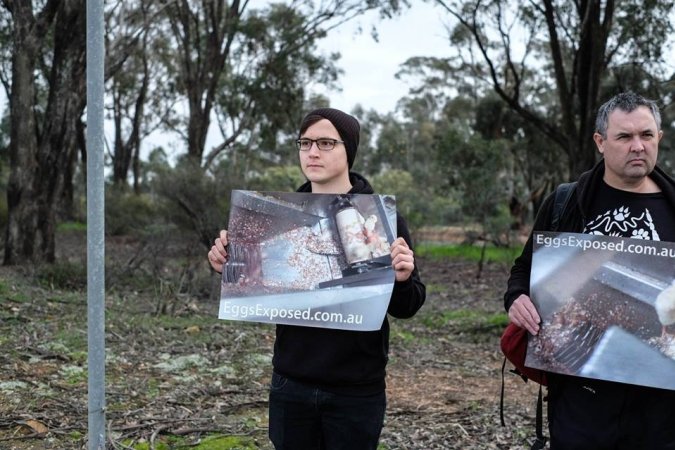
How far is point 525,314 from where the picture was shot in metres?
2.27

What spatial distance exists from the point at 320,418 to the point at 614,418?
2.93 ft

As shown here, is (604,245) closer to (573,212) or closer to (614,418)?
(573,212)

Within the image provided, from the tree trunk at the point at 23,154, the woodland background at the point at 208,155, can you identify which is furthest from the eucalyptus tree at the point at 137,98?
the tree trunk at the point at 23,154

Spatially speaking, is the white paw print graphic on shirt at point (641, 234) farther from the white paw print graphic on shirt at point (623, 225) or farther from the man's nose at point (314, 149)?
the man's nose at point (314, 149)

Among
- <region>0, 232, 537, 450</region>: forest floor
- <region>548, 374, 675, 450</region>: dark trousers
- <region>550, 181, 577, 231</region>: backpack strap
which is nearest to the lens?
<region>548, 374, 675, 450</region>: dark trousers

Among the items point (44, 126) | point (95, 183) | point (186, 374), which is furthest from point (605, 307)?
point (44, 126)

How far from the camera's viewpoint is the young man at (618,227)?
2.15 m

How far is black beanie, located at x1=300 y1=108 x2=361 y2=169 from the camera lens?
7.71 ft

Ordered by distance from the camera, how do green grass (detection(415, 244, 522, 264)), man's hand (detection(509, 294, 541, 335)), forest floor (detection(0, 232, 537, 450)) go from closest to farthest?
1. man's hand (detection(509, 294, 541, 335))
2. forest floor (detection(0, 232, 537, 450))
3. green grass (detection(415, 244, 522, 264))

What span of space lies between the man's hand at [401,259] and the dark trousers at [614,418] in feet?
2.06

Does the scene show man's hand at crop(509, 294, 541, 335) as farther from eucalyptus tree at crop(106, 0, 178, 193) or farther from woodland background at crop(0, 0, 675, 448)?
eucalyptus tree at crop(106, 0, 178, 193)

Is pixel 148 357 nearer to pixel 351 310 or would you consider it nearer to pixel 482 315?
pixel 351 310

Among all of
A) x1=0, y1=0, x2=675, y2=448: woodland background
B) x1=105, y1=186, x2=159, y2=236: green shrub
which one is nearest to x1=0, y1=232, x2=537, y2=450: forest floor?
x1=0, y1=0, x2=675, y2=448: woodland background

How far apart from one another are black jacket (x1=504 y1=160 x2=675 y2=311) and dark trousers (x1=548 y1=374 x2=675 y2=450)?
13.7 inches
